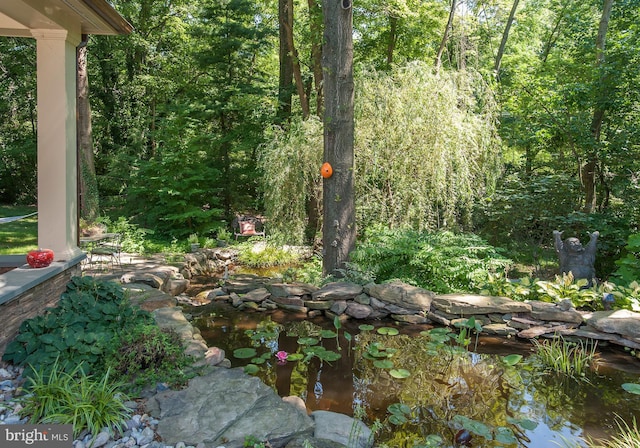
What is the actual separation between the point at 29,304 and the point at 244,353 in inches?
65.3

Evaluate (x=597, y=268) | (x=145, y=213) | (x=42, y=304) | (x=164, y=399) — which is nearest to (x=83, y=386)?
(x=164, y=399)

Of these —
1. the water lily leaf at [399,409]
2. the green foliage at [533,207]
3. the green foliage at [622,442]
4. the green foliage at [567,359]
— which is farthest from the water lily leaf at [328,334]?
the green foliage at [533,207]

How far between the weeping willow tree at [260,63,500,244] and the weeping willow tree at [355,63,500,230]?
0.5 inches

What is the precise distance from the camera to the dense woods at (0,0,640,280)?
645 cm

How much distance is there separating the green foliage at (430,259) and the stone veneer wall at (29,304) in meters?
3.22

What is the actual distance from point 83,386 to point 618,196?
24.6 ft

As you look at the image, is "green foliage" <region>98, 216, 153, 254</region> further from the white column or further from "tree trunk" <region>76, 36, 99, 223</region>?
the white column

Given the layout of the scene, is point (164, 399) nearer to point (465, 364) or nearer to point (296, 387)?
point (296, 387)

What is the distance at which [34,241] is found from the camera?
8.24m

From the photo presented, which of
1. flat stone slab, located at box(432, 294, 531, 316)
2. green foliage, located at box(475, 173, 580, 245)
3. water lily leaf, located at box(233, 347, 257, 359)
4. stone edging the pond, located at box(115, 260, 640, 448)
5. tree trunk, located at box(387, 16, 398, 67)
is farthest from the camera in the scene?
tree trunk, located at box(387, 16, 398, 67)

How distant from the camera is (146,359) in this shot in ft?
9.43

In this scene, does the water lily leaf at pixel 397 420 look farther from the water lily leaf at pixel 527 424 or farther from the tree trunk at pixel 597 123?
the tree trunk at pixel 597 123

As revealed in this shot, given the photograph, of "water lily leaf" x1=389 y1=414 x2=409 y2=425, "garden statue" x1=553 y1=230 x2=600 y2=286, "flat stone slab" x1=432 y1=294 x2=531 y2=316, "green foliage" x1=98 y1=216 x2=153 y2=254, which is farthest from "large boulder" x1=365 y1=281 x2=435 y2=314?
"green foliage" x1=98 y1=216 x2=153 y2=254

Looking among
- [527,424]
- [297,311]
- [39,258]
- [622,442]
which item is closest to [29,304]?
[39,258]
